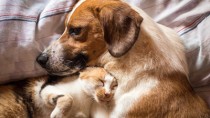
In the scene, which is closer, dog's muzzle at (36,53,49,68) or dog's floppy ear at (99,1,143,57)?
dog's floppy ear at (99,1,143,57)

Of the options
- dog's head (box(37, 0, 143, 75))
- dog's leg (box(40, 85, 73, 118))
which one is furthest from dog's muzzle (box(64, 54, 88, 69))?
dog's leg (box(40, 85, 73, 118))

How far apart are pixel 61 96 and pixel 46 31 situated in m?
0.30

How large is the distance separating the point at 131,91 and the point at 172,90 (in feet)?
0.50

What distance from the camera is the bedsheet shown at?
4.56 feet

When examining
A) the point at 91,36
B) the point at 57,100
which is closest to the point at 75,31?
the point at 91,36

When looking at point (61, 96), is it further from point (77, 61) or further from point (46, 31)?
point (46, 31)

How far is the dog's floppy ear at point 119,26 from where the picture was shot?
125cm

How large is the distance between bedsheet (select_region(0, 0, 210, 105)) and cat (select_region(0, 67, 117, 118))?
0.06m

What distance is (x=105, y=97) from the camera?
1290mm

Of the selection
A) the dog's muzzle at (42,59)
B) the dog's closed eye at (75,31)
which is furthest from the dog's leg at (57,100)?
the dog's closed eye at (75,31)

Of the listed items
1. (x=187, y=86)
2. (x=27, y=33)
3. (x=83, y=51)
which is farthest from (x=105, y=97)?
(x=27, y=33)

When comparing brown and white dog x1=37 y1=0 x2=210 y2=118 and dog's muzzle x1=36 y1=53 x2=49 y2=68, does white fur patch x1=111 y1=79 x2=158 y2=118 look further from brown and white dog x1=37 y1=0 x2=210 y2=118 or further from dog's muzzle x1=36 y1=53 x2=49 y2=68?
Answer: dog's muzzle x1=36 y1=53 x2=49 y2=68

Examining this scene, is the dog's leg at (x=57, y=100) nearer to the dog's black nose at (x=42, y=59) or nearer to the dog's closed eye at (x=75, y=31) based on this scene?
the dog's black nose at (x=42, y=59)

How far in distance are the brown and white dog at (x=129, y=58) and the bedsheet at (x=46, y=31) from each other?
8 cm
